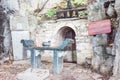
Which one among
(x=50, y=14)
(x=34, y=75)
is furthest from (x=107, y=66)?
(x=50, y=14)

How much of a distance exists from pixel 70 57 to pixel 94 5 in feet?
8.37

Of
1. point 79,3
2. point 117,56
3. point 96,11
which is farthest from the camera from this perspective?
point 79,3

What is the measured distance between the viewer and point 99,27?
5.85 m

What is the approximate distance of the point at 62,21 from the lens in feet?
24.2

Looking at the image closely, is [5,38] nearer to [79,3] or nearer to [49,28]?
[49,28]

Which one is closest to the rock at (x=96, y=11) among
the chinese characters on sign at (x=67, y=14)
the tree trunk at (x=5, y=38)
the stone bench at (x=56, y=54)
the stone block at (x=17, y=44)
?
the chinese characters on sign at (x=67, y=14)

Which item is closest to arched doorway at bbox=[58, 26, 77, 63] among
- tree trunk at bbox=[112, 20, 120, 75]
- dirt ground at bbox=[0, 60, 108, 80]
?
dirt ground at bbox=[0, 60, 108, 80]

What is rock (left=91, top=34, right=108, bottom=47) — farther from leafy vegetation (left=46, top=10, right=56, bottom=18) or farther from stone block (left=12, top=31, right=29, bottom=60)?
stone block (left=12, top=31, right=29, bottom=60)

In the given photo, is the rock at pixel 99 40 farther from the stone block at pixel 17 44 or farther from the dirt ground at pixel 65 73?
the stone block at pixel 17 44

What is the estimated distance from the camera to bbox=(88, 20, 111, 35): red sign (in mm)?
5600

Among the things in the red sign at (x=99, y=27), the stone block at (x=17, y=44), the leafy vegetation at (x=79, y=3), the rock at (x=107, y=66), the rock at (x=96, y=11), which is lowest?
the rock at (x=107, y=66)

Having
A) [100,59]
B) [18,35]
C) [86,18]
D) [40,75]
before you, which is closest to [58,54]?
[40,75]

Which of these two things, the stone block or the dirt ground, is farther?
the stone block

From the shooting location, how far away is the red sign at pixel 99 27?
18.4ft
